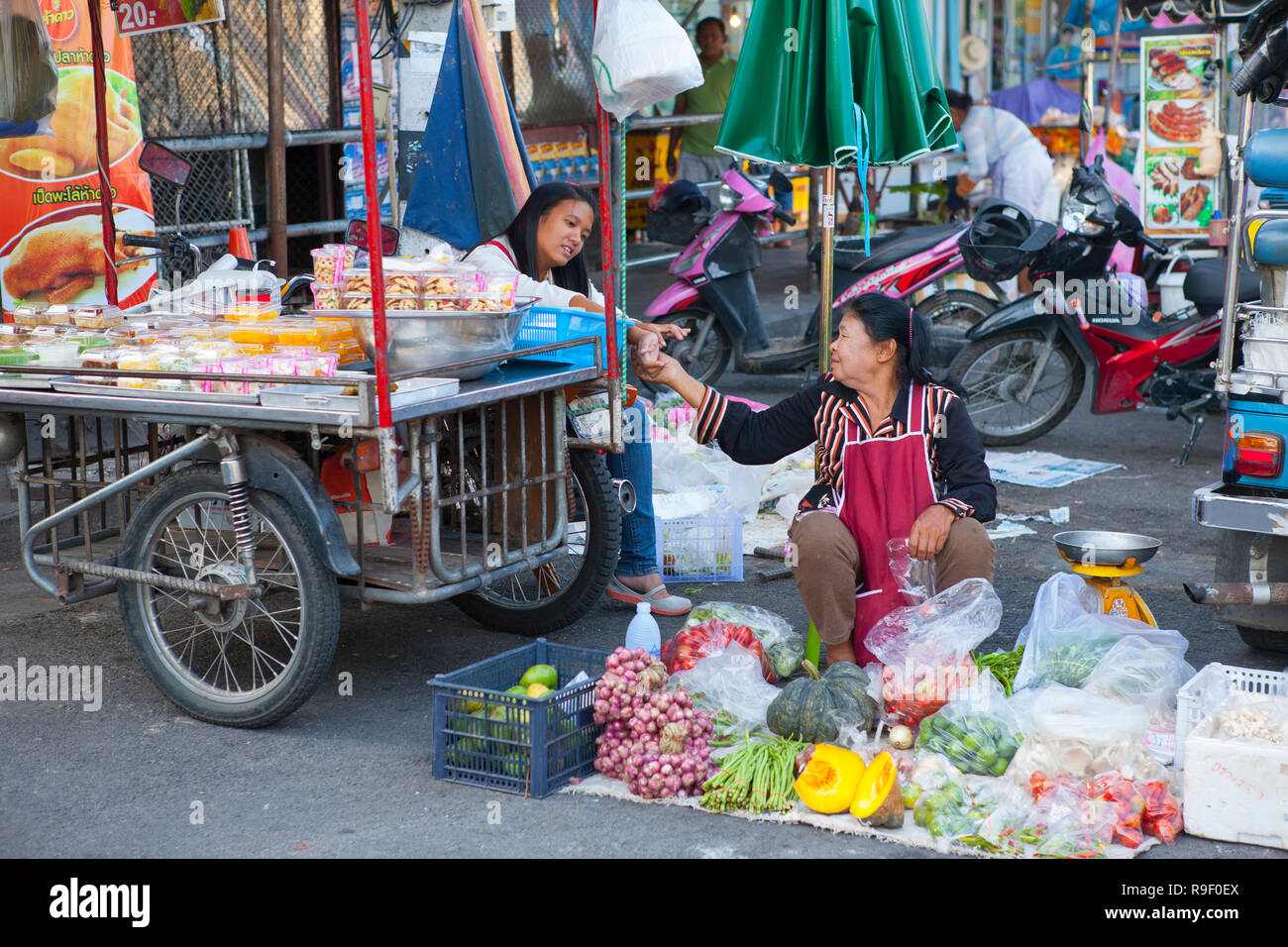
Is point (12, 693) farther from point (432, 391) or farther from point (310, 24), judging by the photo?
point (310, 24)

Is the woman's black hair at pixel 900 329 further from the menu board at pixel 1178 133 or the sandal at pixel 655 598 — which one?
the menu board at pixel 1178 133

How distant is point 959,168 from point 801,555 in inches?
343

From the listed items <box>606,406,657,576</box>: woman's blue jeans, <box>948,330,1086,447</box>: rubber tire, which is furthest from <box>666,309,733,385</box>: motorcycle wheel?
<box>606,406,657,576</box>: woman's blue jeans

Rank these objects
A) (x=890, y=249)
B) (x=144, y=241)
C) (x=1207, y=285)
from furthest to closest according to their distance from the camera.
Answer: (x=890, y=249) → (x=1207, y=285) → (x=144, y=241)

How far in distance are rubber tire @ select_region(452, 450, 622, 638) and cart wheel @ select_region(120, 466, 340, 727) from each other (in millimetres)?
885

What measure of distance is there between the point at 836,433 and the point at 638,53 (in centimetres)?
129

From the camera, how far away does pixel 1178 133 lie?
8.85 metres

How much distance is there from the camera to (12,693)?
415cm

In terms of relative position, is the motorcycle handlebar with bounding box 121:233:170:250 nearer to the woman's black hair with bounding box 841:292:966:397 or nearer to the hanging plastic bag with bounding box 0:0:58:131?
the hanging plastic bag with bounding box 0:0:58:131

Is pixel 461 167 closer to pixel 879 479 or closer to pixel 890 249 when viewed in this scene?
pixel 879 479

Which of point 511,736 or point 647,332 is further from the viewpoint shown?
point 647,332

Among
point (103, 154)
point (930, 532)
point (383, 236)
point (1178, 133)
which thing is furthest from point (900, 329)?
point (1178, 133)

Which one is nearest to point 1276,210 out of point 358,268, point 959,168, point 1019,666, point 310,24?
point 1019,666

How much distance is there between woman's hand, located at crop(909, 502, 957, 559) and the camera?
3.91 meters
